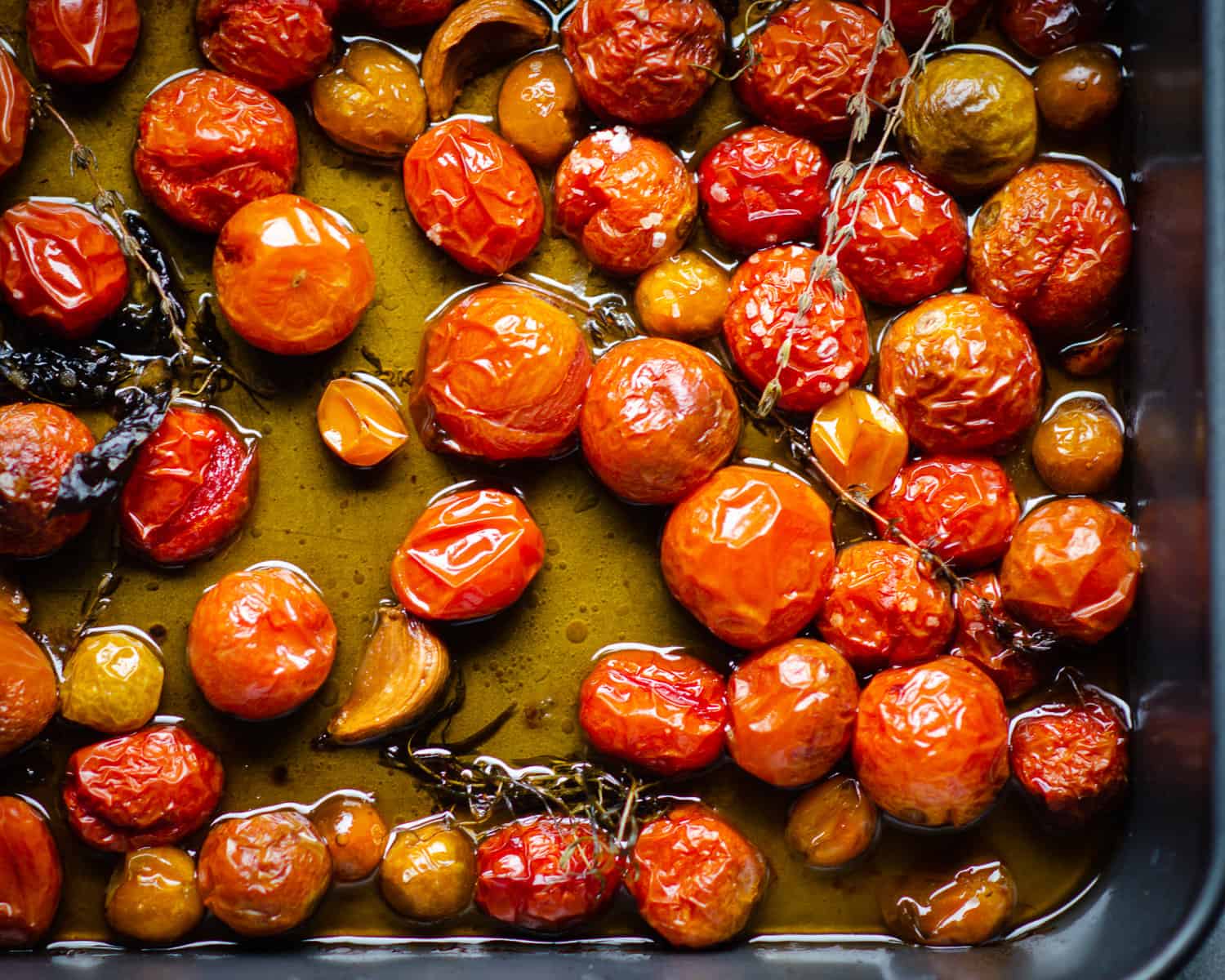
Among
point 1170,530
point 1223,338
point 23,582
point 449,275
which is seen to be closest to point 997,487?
point 1170,530

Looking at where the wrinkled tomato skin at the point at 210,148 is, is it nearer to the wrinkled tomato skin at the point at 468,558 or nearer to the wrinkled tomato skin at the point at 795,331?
the wrinkled tomato skin at the point at 468,558

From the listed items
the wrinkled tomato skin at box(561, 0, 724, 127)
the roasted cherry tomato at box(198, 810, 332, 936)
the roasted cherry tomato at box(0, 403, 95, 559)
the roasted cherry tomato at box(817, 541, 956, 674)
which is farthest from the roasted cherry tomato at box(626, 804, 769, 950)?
the wrinkled tomato skin at box(561, 0, 724, 127)

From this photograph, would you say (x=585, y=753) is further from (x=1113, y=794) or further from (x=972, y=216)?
Answer: (x=972, y=216)

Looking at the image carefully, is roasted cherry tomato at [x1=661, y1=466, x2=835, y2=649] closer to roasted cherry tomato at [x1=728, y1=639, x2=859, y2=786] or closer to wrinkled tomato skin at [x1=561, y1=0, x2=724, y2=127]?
roasted cherry tomato at [x1=728, y1=639, x2=859, y2=786]

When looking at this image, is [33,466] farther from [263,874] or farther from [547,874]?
[547,874]

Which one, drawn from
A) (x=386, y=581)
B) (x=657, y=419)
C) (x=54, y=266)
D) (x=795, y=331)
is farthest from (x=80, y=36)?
(x=795, y=331)

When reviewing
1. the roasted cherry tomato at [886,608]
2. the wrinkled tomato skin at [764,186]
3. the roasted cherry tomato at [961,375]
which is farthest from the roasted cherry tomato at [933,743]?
the wrinkled tomato skin at [764,186]
